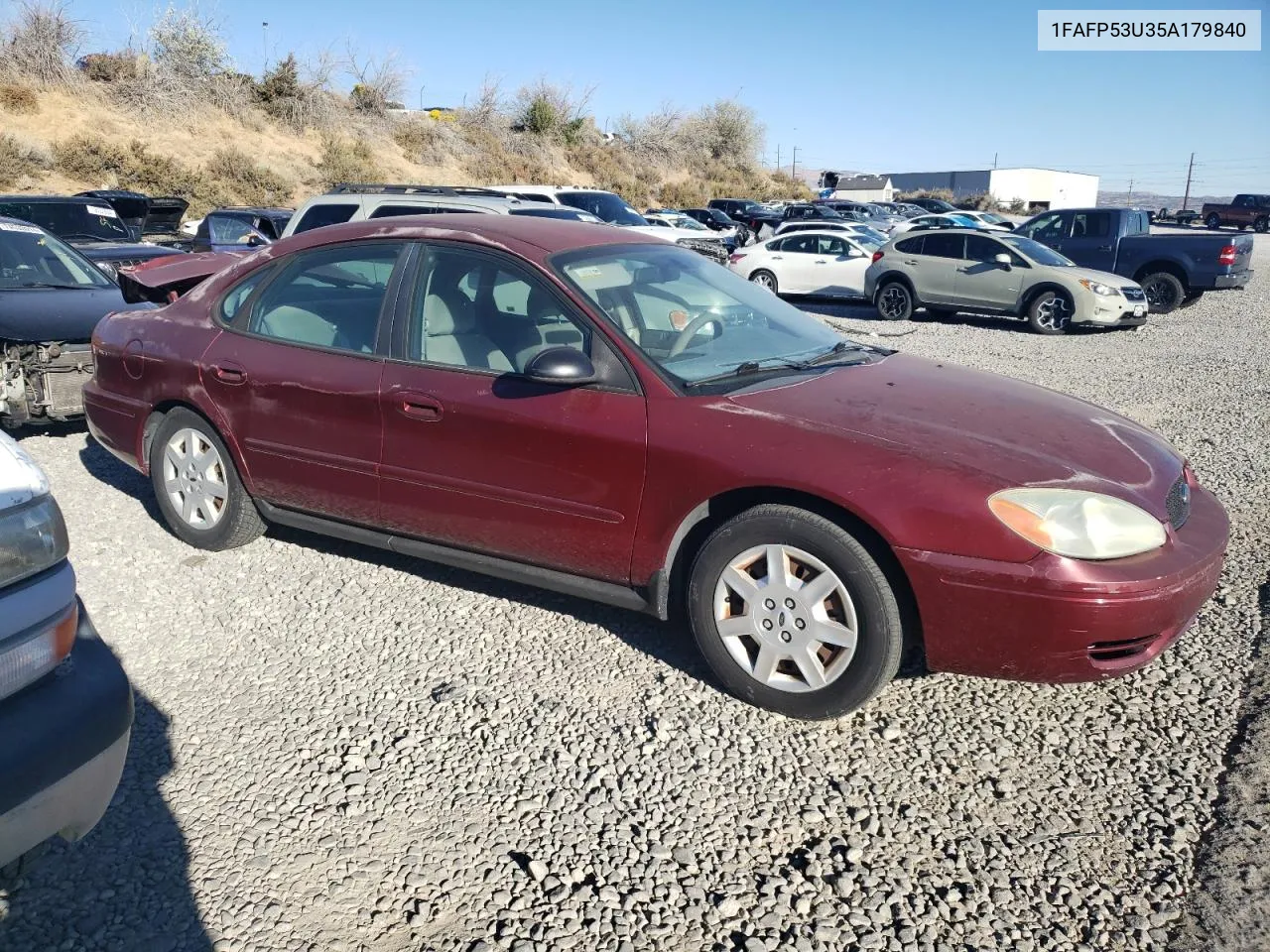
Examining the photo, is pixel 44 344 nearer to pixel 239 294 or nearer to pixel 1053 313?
pixel 239 294

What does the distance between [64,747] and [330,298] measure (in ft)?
8.73

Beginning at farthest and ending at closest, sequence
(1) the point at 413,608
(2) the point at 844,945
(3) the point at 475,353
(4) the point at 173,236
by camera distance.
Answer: (4) the point at 173,236 < (1) the point at 413,608 < (3) the point at 475,353 < (2) the point at 844,945

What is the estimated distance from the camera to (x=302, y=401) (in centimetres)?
429

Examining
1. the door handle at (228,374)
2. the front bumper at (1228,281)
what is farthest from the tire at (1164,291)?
the door handle at (228,374)

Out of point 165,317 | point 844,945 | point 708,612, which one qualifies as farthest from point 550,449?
point 165,317

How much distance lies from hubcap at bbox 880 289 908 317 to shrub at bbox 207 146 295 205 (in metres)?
22.9

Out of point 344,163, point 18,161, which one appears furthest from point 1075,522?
point 344,163

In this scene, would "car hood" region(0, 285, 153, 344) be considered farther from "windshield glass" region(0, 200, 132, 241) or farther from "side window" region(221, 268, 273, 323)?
"windshield glass" region(0, 200, 132, 241)

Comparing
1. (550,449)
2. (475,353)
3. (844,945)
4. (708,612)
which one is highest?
(475,353)

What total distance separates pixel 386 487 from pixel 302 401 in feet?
1.90

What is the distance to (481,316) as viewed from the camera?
405 cm

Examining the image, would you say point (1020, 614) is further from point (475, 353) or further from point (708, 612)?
point (475, 353)

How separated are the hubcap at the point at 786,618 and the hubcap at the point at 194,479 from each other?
270 cm

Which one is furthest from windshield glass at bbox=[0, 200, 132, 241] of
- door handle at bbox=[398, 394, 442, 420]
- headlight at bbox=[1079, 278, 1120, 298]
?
headlight at bbox=[1079, 278, 1120, 298]
